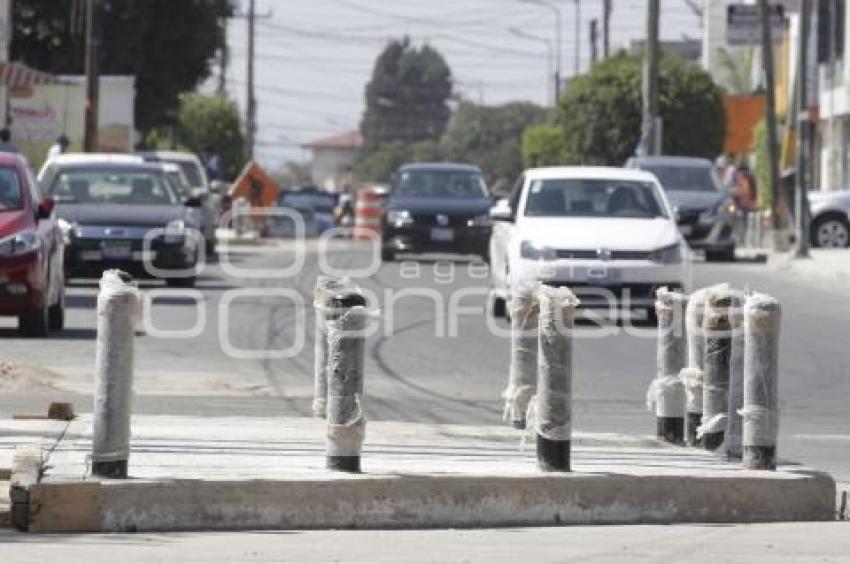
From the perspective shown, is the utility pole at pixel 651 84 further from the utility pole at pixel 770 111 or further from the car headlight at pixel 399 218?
the car headlight at pixel 399 218

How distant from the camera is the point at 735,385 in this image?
11883 millimetres

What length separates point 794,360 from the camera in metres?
20.4

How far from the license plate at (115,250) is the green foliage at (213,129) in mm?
67688

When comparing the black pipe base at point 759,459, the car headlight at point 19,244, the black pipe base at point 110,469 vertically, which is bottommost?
the black pipe base at point 110,469

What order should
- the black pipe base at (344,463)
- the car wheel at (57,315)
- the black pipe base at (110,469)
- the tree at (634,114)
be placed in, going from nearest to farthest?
the black pipe base at (110,469) → the black pipe base at (344,463) → the car wheel at (57,315) → the tree at (634,114)

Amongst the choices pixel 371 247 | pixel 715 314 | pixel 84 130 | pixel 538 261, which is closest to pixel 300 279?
pixel 538 261

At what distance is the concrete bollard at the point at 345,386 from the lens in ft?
35.4

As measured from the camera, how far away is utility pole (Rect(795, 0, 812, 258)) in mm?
40094

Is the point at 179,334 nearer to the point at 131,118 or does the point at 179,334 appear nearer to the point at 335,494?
the point at 335,494

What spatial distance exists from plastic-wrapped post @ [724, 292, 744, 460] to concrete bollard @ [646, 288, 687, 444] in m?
0.83

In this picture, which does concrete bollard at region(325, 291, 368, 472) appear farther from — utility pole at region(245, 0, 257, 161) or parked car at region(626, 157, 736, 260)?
utility pole at region(245, 0, 257, 161)

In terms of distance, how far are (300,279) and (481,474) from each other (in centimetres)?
2307

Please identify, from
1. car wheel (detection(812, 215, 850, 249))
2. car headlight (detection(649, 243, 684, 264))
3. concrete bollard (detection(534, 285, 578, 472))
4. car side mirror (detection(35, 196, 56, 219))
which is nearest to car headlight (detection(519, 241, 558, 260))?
car headlight (detection(649, 243, 684, 264))

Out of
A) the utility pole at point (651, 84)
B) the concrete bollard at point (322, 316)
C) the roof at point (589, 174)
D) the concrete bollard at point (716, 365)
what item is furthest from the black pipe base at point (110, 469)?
the utility pole at point (651, 84)
